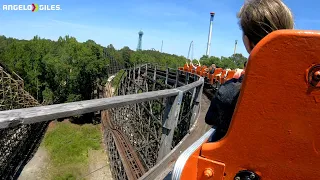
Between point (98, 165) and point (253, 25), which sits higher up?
point (253, 25)

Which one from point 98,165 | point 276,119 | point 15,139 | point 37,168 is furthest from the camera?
point 98,165

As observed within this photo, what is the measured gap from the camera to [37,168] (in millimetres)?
22844

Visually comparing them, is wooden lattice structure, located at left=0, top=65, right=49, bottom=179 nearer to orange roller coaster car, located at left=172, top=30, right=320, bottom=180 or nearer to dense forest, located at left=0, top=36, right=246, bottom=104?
dense forest, located at left=0, top=36, right=246, bottom=104

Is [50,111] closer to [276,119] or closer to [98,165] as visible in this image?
[276,119]

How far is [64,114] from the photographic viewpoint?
1.28 m

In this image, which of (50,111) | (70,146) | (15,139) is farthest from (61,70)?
(50,111)

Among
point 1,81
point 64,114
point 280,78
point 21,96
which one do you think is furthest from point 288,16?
point 21,96

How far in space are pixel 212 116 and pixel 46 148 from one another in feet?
93.9

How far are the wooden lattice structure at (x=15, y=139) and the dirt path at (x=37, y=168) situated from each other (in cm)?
35

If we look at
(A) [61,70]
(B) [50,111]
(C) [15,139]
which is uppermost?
(B) [50,111]

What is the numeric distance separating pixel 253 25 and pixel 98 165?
24359mm

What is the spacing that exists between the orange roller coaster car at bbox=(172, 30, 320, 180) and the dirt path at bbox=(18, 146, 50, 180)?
22.5 m

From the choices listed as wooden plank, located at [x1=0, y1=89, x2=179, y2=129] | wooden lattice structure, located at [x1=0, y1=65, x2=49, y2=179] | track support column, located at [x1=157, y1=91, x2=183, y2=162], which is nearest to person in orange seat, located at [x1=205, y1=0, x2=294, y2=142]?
wooden plank, located at [x1=0, y1=89, x2=179, y2=129]

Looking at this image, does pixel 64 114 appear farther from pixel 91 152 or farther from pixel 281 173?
pixel 91 152
